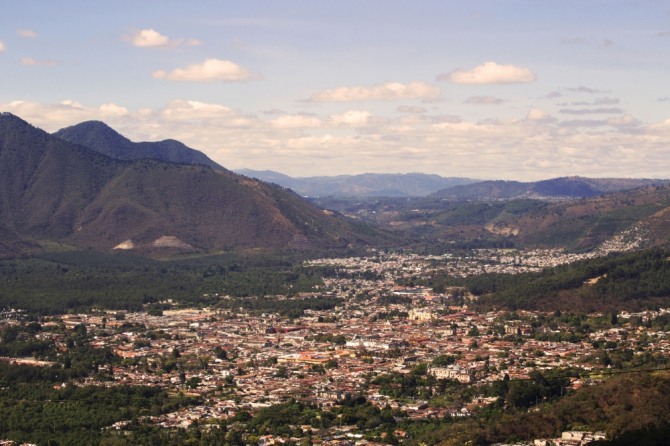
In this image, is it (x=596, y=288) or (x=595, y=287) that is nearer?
(x=596, y=288)

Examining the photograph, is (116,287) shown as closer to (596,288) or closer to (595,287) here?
(595,287)

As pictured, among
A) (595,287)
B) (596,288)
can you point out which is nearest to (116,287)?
(595,287)

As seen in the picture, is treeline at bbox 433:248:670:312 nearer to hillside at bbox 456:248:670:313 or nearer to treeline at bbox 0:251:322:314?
hillside at bbox 456:248:670:313

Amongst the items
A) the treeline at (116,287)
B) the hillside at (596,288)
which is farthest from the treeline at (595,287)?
the treeline at (116,287)

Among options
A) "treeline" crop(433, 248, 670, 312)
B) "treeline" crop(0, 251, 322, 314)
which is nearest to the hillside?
"treeline" crop(433, 248, 670, 312)

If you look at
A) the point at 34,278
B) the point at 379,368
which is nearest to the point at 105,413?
the point at 379,368

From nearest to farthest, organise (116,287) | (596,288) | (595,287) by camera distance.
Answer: (596,288) → (595,287) → (116,287)

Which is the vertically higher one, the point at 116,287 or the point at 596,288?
the point at 596,288

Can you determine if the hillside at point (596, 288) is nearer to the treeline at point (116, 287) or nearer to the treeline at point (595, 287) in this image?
the treeline at point (595, 287)

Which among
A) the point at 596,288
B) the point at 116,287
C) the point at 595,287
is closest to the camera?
the point at 596,288

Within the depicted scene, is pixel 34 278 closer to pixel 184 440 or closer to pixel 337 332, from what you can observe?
pixel 337 332
